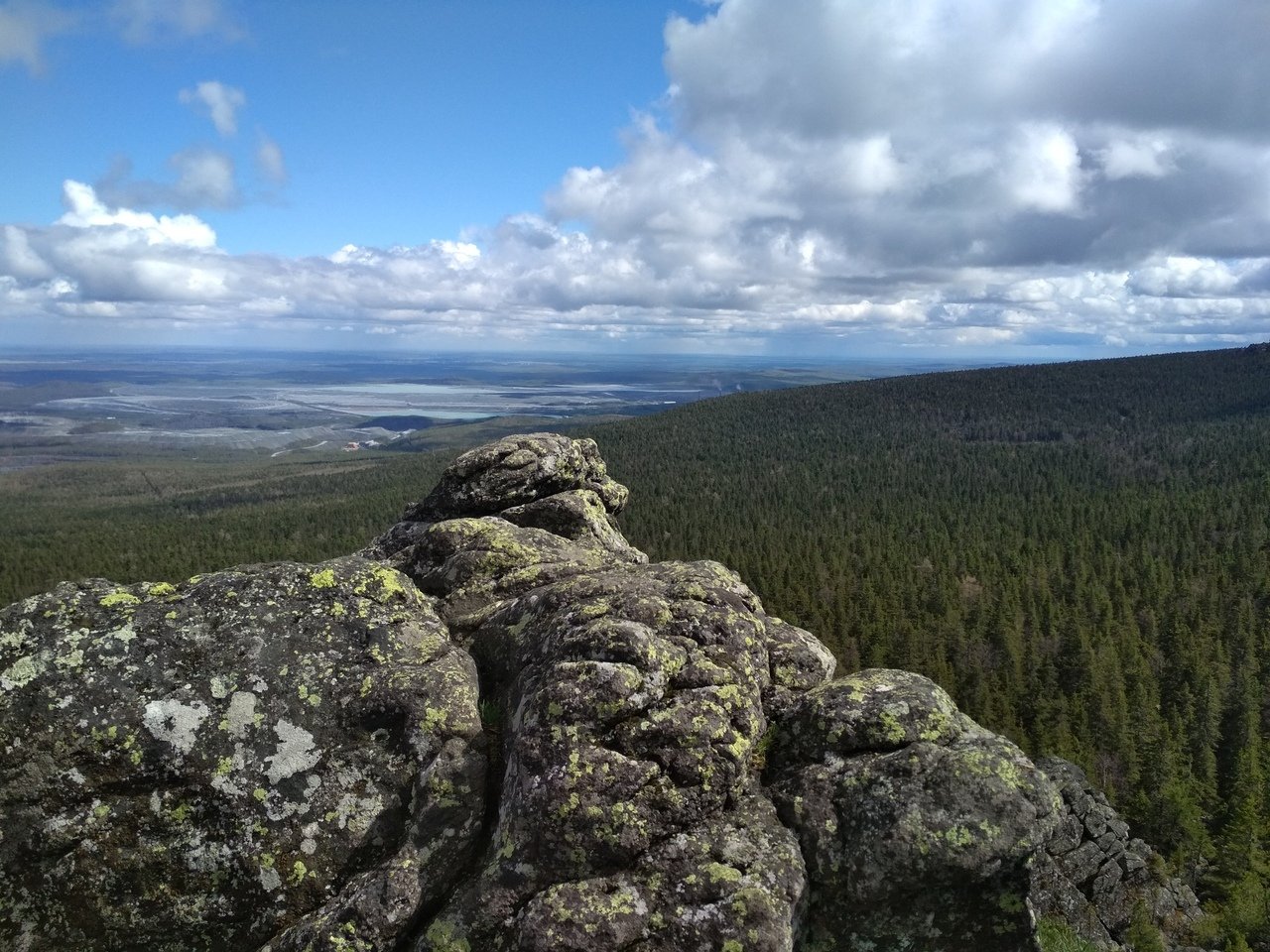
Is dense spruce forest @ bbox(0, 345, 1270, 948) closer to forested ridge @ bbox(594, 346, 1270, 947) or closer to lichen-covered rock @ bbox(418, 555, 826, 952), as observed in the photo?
forested ridge @ bbox(594, 346, 1270, 947)

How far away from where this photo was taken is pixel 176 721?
12.5m

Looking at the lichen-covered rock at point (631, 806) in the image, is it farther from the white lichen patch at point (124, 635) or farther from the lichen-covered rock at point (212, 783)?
the white lichen patch at point (124, 635)

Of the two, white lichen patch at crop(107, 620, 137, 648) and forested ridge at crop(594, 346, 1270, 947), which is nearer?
white lichen patch at crop(107, 620, 137, 648)

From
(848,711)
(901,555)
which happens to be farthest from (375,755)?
(901,555)

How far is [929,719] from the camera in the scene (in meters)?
12.8

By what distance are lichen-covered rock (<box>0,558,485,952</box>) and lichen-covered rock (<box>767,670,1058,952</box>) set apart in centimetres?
574

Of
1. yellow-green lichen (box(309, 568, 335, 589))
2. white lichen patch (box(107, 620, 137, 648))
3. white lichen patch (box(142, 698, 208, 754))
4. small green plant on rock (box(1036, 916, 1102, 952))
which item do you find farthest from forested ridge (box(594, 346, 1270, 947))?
white lichen patch (box(107, 620, 137, 648))

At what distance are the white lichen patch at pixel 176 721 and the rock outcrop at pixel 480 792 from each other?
0.03m

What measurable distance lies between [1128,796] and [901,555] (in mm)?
62880

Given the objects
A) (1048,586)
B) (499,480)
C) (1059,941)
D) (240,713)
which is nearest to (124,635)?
(240,713)

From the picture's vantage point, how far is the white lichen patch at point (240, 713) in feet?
41.4

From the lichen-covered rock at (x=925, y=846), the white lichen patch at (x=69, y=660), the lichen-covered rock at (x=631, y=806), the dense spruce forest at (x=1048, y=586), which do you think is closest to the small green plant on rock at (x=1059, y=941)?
the lichen-covered rock at (x=925, y=846)

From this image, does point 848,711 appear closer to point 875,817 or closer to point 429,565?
point 875,817

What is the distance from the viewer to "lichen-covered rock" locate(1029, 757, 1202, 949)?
142ft
